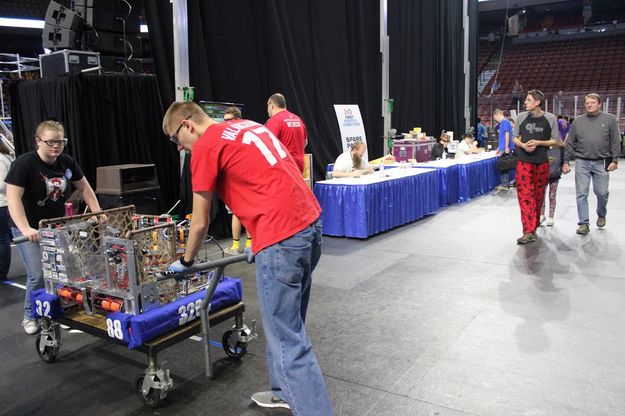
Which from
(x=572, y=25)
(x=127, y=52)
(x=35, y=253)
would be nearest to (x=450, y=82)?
(x=127, y=52)

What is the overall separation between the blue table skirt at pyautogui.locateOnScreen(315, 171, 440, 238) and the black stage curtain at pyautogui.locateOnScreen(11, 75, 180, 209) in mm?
1806

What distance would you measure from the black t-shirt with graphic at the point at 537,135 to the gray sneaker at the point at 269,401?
3.83m

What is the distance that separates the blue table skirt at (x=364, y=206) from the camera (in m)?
5.54

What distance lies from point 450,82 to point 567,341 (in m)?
10.4

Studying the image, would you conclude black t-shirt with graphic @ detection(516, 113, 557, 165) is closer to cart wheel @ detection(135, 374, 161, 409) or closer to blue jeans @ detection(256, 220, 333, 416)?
blue jeans @ detection(256, 220, 333, 416)

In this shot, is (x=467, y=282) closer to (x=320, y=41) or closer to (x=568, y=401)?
(x=568, y=401)

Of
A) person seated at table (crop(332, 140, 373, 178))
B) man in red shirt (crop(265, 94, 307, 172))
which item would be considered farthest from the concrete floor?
person seated at table (crop(332, 140, 373, 178))

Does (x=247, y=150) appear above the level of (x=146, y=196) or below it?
above

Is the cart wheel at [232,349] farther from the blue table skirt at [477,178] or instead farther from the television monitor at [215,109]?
the blue table skirt at [477,178]

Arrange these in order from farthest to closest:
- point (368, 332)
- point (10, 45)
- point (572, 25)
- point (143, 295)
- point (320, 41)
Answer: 1. point (572, 25)
2. point (10, 45)
3. point (320, 41)
4. point (368, 332)
5. point (143, 295)

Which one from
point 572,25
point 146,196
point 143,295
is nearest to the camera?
point 143,295

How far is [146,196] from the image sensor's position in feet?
16.5

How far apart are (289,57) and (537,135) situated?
145 inches

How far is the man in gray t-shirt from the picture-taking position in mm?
5305
